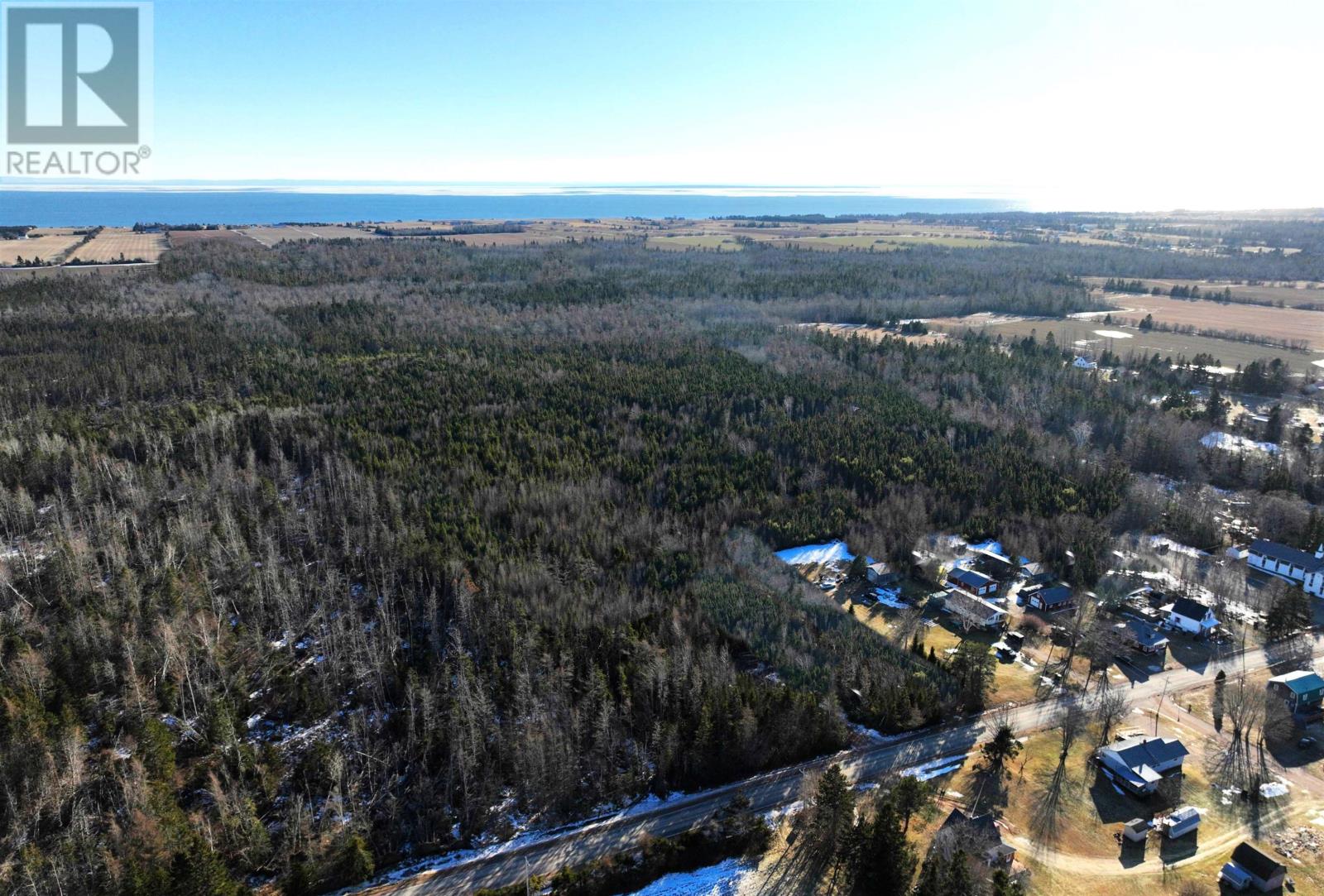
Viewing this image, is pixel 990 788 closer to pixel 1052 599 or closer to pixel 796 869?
pixel 796 869

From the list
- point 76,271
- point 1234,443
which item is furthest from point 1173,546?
point 76,271

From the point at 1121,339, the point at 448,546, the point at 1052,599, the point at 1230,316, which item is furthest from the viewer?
the point at 1230,316

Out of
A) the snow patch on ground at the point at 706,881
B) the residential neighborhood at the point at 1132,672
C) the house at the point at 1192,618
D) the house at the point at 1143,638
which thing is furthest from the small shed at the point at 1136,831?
the house at the point at 1192,618

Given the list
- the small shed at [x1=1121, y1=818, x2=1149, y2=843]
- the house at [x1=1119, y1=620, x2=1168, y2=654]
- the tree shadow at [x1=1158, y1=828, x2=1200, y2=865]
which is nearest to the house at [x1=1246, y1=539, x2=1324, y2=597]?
the house at [x1=1119, y1=620, x2=1168, y2=654]

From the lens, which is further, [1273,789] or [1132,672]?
[1132,672]

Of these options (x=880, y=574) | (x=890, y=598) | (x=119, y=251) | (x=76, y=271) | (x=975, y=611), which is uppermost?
(x=119, y=251)

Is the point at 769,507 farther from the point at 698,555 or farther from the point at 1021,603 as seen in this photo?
the point at 1021,603
